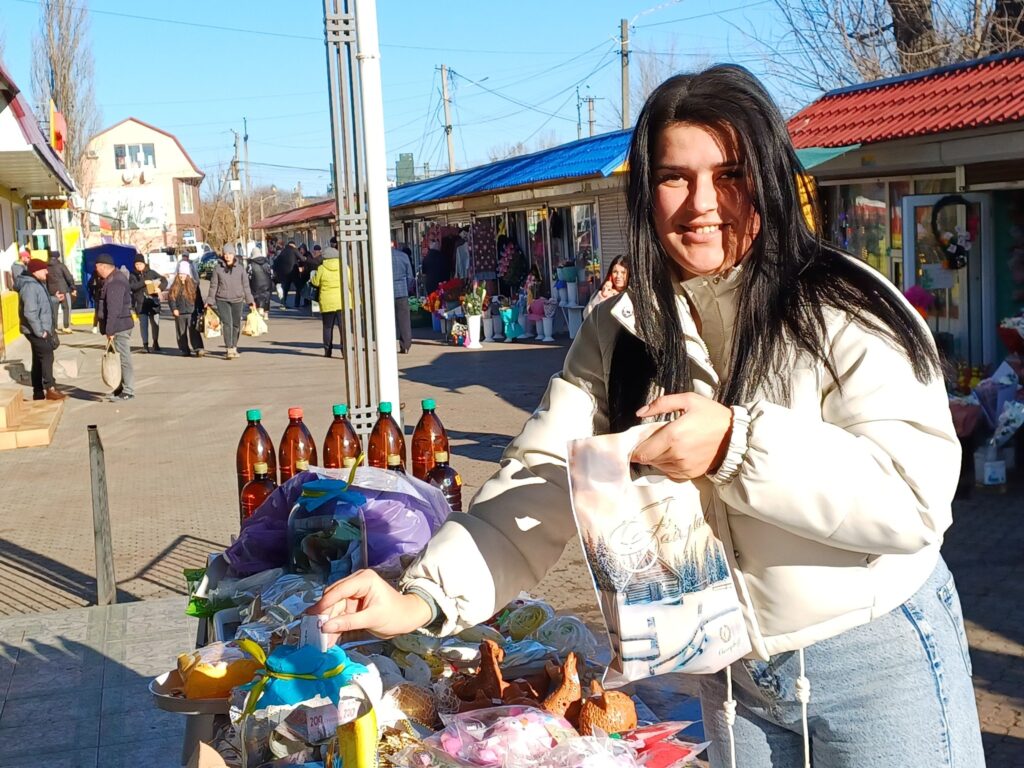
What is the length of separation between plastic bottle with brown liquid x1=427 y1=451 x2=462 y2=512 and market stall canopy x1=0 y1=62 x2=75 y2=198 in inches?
463

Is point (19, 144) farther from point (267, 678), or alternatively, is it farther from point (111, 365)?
point (267, 678)

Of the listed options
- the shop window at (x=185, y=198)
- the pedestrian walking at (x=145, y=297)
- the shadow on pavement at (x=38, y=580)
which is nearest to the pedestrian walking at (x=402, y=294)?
the pedestrian walking at (x=145, y=297)

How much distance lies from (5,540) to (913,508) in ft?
27.1

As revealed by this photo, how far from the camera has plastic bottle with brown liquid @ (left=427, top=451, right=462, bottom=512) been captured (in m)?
4.45

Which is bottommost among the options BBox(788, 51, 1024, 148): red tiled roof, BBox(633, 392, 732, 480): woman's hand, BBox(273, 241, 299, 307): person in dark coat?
BBox(633, 392, 732, 480): woman's hand

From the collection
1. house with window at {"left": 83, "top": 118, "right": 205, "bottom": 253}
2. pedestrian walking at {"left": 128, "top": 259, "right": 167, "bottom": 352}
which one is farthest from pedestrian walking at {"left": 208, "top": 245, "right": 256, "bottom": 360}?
house with window at {"left": 83, "top": 118, "right": 205, "bottom": 253}

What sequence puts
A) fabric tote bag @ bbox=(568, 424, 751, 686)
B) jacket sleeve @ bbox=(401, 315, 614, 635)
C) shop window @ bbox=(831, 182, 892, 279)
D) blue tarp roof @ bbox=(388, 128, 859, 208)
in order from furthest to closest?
blue tarp roof @ bbox=(388, 128, 859, 208)
shop window @ bbox=(831, 182, 892, 279)
jacket sleeve @ bbox=(401, 315, 614, 635)
fabric tote bag @ bbox=(568, 424, 751, 686)

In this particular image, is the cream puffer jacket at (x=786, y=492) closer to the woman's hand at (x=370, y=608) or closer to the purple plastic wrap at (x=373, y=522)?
the woman's hand at (x=370, y=608)

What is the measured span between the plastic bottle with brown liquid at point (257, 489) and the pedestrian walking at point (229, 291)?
635 inches

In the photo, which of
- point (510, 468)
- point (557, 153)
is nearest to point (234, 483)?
point (510, 468)

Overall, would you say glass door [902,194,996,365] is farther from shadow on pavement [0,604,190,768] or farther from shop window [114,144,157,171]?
shop window [114,144,157,171]

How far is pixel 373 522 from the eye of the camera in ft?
11.4

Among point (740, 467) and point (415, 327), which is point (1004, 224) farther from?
point (415, 327)

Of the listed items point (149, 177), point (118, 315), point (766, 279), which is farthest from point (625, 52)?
point (149, 177)
